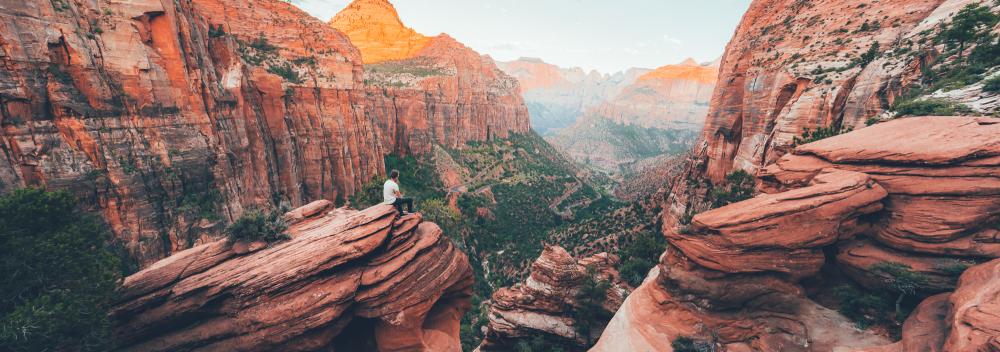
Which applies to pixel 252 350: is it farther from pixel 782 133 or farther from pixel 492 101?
pixel 492 101

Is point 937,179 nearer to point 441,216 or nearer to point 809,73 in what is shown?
point 809,73

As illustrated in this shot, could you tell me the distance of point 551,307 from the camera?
1041 inches

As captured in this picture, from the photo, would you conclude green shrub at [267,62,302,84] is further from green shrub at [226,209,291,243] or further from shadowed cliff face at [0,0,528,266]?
green shrub at [226,209,291,243]

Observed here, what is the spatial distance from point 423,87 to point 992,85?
3647 inches

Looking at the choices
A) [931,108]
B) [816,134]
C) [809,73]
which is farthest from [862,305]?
[809,73]

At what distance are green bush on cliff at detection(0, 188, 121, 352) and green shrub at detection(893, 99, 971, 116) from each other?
31.8 m

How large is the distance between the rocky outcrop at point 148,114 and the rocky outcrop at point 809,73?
143ft

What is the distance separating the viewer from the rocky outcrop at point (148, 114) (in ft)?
67.1

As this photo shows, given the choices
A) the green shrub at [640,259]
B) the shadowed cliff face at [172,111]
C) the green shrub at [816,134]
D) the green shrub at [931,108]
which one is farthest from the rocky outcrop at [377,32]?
the green shrub at [931,108]

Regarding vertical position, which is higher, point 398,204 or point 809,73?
point 809,73

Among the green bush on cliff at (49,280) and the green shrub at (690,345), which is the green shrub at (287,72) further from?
the green shrub at (690,345)

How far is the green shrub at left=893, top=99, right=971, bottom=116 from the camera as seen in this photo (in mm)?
15048

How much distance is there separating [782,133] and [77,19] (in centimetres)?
5143

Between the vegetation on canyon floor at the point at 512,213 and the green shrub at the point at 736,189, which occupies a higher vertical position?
the green shrub at the point at 736,189
